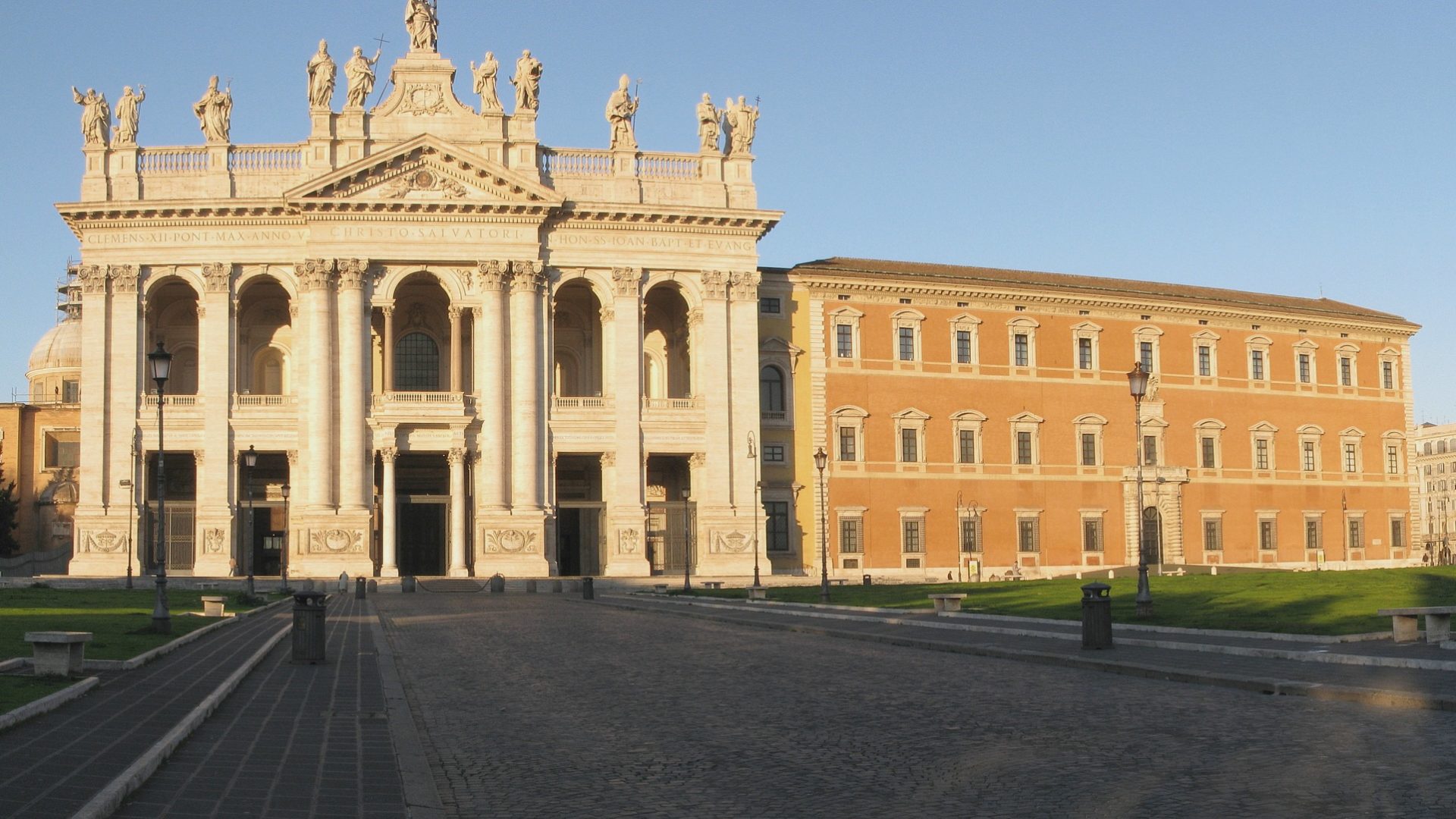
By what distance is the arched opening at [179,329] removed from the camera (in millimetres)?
63625

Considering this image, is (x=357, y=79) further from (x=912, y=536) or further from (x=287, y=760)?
(x=287, y=760)

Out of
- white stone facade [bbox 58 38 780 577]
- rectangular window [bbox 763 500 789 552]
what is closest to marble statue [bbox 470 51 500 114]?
white stone facade [bbox 58 38 780 577]

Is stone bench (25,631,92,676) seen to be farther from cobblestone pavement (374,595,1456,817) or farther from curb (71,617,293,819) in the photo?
cobblestone pavement (374,595,1456,817)

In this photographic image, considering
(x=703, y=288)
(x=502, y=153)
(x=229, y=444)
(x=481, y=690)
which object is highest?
(x=502, y=153)

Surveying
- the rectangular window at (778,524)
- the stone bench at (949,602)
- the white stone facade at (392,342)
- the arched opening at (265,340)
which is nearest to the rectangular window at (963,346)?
the rectangular window at (778,524)

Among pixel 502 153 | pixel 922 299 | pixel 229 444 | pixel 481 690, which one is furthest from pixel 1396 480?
pixel 481 690

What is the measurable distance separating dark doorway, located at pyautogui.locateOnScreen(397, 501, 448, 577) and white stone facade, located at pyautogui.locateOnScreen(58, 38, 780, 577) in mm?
117

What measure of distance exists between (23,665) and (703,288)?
4662 cm

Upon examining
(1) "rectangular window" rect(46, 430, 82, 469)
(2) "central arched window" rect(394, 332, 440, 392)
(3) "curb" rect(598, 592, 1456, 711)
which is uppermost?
(2) "central arched window" rect(394, 332, 440, 392)

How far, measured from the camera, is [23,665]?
16922 millimetres

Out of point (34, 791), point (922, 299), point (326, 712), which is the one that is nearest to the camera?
point (34, 791)

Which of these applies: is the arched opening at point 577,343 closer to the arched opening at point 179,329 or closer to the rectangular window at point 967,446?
the arched opening at point 179,329

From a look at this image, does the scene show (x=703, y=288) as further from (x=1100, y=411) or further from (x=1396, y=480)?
(x=1396, y=480)

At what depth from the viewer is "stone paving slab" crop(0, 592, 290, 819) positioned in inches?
372
